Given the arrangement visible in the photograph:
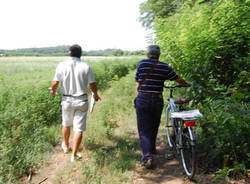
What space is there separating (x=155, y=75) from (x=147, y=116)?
2.55 feet

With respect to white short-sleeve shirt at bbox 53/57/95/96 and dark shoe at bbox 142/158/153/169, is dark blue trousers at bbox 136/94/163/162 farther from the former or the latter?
white short-sleeve shirt at bbox 53/57/95/96

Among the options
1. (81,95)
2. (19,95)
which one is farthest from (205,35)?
(19,95)

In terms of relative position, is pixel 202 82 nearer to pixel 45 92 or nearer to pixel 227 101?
pixel 227 101

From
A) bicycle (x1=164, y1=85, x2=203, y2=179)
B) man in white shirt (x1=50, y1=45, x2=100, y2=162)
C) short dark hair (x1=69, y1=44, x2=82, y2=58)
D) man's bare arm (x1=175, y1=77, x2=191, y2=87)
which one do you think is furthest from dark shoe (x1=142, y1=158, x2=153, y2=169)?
short dark hair (x1=69, y1=44, x2=82, y2=58)

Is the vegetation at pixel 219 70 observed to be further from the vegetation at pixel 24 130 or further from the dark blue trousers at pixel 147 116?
the vegetation at pixel 24 130

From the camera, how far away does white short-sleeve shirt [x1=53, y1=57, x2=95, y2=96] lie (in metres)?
3.65

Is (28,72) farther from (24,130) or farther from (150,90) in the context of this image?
(150,90)

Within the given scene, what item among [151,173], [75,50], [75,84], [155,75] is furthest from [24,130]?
[155,75]

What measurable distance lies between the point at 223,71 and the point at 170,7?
54.4 feet

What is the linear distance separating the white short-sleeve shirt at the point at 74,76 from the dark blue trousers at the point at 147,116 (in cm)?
108

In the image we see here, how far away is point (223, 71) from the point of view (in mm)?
4336

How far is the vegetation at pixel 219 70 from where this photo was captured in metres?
2.92

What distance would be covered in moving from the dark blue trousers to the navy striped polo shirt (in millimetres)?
162

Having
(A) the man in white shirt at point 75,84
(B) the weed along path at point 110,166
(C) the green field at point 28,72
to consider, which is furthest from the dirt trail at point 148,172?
(C) the green field at point 28,72
